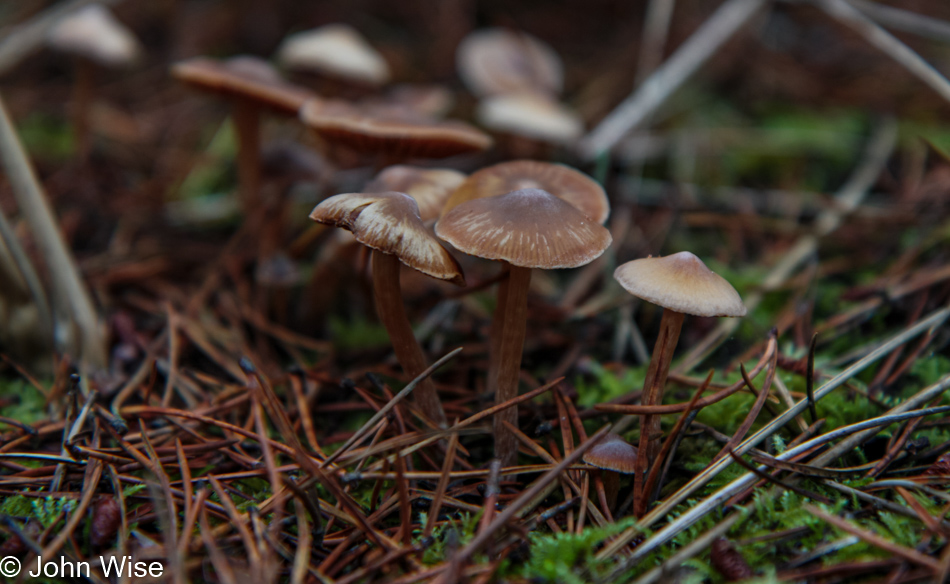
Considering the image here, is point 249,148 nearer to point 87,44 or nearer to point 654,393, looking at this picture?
point 87,44

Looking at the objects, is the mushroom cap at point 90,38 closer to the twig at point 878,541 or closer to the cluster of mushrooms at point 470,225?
the cluster of mushrooms at point 470,225

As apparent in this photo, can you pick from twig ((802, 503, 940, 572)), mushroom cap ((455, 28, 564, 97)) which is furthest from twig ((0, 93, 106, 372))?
mushroom cap ((455, 28, 564, 97))

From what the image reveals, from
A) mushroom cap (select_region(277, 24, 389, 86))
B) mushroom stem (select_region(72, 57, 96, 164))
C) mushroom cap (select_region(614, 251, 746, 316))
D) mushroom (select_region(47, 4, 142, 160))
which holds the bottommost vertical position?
mushroom stem (select_region(72, 57, 96, 164))

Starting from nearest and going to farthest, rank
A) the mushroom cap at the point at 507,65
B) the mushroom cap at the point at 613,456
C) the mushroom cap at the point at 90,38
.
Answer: the mushroom cap at the point at 613,456
the mushroom cap at the point at 90,38
the mushroom cap at the point at 507,65

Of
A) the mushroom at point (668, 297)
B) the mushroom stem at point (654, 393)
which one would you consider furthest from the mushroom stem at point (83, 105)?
the mushroom stem at point (654, 393)

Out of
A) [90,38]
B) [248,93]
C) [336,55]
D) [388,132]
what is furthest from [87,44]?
[388,132]

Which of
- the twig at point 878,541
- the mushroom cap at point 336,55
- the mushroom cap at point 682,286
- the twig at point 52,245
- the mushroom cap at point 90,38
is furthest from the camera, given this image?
the mushroom cap at point 90,38

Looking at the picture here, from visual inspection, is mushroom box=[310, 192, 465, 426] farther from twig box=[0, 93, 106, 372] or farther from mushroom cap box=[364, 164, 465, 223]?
twig box=[0, 93, 106, 372]

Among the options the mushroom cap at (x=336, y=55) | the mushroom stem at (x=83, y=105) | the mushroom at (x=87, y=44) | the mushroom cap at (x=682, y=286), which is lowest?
the mushroom stem at (x=83, y=105)

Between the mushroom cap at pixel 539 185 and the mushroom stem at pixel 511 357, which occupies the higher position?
the mushroom cap at pixel 539 185
